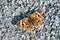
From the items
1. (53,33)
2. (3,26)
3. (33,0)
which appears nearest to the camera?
(53,33)

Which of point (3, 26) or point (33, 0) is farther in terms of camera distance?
point (33, 0)

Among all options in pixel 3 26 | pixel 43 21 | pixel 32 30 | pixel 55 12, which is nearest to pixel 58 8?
pixel 55 12

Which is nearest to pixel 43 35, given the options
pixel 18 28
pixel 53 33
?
pixel 53 33

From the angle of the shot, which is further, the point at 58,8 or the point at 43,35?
the point at 58,8

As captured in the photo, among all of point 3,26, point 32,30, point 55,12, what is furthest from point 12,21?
point 55,12

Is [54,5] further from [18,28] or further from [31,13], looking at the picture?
[18,28]

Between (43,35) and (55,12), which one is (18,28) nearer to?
(43,35)

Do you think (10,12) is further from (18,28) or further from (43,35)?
(43,35)

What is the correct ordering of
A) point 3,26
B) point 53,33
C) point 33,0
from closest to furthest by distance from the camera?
point 53,33 < point 3,26 < point 33,0
